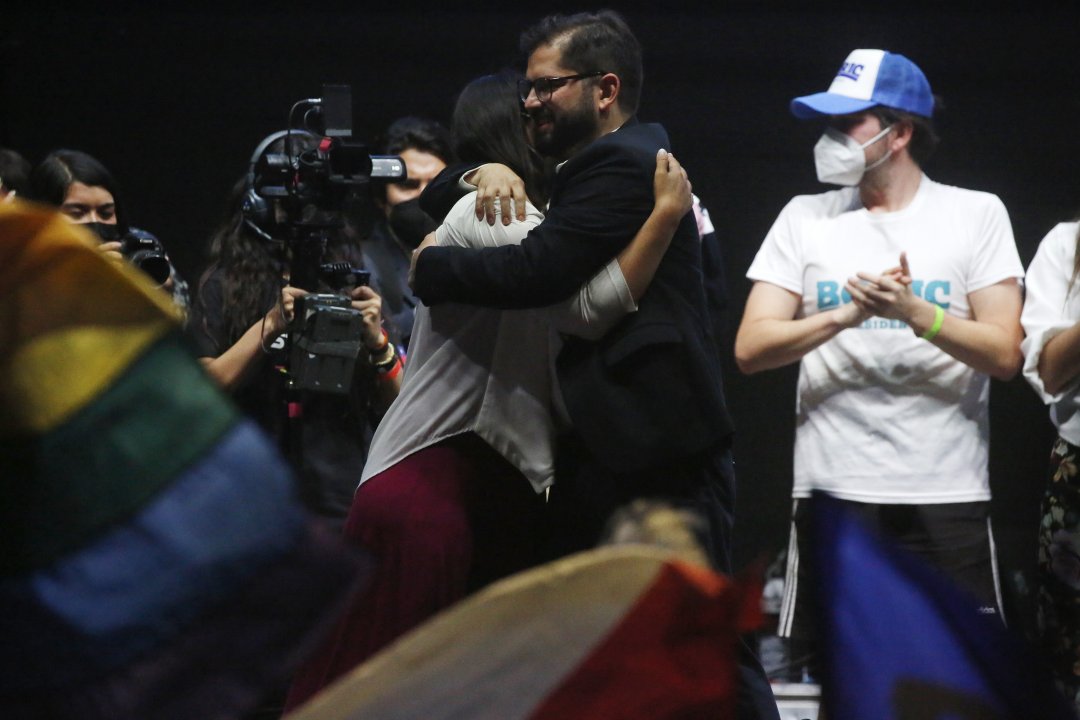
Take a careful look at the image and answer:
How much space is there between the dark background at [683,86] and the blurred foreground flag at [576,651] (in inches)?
147

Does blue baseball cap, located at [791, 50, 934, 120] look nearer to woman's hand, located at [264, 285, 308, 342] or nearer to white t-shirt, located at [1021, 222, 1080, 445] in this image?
white t-shirt, located at [1021, 222, 1080, 445]

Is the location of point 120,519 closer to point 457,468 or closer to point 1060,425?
point 457,468

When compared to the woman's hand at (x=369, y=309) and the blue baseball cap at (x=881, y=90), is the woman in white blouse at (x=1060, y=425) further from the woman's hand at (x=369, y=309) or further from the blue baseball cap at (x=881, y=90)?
the woman's hand at (x=369, y=309)

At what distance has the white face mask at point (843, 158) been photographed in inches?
135

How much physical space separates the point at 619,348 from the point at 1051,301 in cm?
115

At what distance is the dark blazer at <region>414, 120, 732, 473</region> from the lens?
2330 millimetres

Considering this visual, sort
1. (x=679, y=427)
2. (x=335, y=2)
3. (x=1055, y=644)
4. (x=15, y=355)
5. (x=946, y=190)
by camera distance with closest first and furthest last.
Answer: (x=15, y=355) < (x=679, y=427) < (x=1055, y=644) < (x=946, y=190) < (x=335, y=2)

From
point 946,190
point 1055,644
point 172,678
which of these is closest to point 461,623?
point 172,678

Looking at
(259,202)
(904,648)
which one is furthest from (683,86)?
(904,648)

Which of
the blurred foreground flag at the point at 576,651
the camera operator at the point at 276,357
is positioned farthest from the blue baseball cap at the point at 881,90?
the blurred foreground flag at the point at 576,651

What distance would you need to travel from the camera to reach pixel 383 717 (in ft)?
3.29

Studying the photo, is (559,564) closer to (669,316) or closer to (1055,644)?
(669,316)

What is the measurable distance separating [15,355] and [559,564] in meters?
0.36

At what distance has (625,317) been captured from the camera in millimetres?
2383
